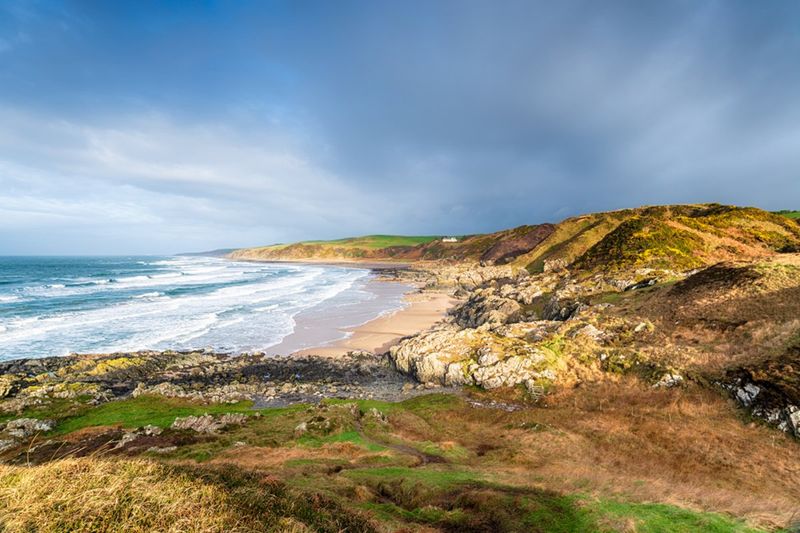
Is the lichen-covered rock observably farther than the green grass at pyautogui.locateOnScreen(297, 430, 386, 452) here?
Yes

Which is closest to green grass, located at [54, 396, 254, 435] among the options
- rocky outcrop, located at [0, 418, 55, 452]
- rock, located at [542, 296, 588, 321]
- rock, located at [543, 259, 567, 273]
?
rocky outcrop, located at [0, 418, 55, 452]

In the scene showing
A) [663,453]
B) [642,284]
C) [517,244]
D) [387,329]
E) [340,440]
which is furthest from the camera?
[517,244]

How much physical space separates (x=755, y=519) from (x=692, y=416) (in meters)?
12.0

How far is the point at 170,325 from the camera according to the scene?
190 feet

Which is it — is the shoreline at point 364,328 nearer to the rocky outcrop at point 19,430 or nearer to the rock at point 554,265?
the rock at point 554,265

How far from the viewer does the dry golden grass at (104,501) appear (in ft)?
21.2

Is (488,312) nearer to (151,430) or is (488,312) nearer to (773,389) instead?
(773,389)

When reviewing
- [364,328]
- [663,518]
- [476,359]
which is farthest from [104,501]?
[364,328]

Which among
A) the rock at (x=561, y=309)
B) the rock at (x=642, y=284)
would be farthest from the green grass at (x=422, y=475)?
the rock at (x=642, y=284)

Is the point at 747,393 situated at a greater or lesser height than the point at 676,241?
lesser

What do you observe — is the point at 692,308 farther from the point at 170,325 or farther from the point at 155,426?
the point at 170,325

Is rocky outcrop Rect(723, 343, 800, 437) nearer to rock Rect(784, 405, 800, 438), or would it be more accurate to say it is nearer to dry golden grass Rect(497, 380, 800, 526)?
rock Rect(784, 405, 800, 438)

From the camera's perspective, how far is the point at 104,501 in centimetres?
691

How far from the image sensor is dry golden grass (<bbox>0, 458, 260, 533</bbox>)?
254 inches
